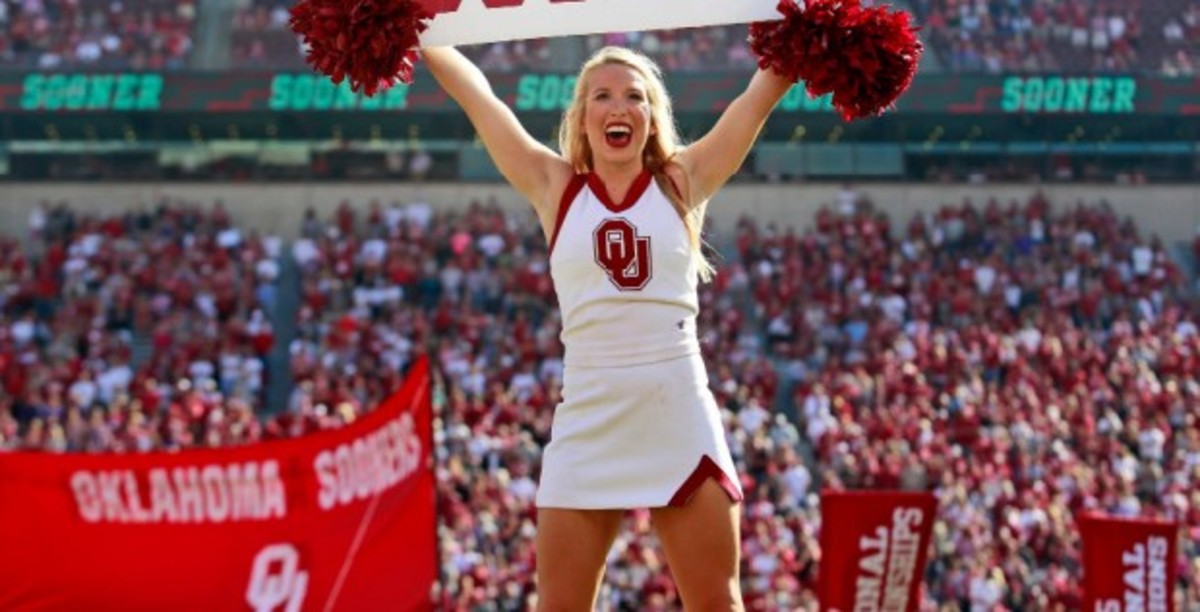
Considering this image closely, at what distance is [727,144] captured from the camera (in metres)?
4.61

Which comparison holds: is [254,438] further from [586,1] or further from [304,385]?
[586,1]

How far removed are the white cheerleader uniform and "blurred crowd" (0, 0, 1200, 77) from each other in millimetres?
23434

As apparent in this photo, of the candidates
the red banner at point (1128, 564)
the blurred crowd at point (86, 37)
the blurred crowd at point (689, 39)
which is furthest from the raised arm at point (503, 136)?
the blurred crowd at point (86, 37)

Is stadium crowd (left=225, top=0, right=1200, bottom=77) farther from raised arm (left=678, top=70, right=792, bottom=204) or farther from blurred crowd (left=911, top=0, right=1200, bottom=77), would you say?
raised arm (left=678, top=70, right=792, bottom=204)

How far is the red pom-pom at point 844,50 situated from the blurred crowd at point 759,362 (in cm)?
1024

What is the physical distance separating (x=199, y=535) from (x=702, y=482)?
11.9 feet

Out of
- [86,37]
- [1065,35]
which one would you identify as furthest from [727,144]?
[1065,35]

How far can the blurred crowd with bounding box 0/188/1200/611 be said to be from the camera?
55.5ft

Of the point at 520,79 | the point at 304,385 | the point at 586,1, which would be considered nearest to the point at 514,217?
the point at 520,79

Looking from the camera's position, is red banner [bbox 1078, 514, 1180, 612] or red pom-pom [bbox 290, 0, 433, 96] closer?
red pom-pom [bbox 290, 0, 433, 96]

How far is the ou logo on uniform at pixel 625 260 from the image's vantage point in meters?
4.42

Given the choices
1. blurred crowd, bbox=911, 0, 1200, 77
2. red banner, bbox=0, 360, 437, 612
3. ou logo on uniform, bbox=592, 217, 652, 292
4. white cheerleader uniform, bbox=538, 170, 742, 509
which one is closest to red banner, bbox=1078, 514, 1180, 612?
red banner, bbox=0, 360, 437, 612

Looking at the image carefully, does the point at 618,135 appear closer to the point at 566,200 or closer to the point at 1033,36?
the point at 566,200

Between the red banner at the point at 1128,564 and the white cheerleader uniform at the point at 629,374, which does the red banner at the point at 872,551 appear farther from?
the white cheerleader uniform at the point at 629,374
